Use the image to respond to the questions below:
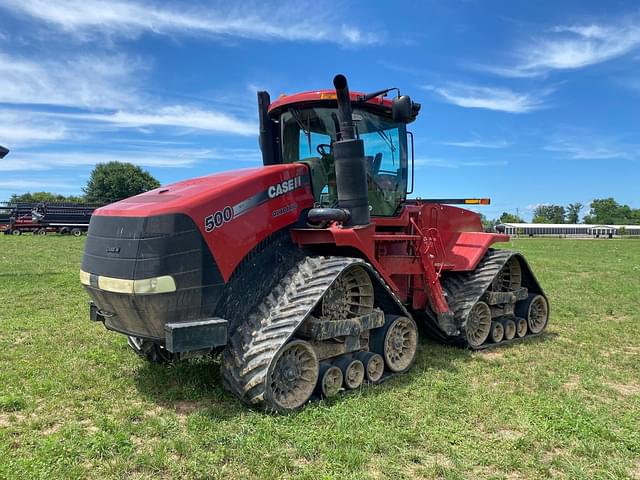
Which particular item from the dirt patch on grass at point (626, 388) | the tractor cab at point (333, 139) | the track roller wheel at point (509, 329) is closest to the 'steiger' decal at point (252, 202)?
the tractor cab at point (333, 139)

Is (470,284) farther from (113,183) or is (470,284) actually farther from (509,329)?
(113,183)

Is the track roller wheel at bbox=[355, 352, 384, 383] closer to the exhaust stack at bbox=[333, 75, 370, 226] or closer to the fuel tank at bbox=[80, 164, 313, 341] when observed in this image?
the exhaust stack at bbox=[333, 75, 370, 226]

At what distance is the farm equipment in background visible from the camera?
40531 millimetres

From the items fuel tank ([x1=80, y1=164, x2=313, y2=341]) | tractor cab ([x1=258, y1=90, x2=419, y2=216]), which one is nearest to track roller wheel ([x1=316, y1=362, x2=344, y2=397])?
fuel tank ([x1=80, y1=164, x2=313, y2=341])

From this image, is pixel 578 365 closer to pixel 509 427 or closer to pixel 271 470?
pixel 509 427

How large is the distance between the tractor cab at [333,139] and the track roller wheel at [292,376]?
1.98m

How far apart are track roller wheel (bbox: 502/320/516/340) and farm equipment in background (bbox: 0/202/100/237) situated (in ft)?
125

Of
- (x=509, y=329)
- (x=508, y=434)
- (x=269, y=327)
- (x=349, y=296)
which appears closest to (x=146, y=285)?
(x=269, y=327)

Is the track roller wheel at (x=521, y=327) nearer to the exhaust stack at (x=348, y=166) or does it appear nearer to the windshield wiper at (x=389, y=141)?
the windshield wiper at (x=389, y=141)

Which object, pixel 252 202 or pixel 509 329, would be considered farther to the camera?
pixel 509 329

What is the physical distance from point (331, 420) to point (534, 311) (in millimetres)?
5449

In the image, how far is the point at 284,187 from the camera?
225 inches

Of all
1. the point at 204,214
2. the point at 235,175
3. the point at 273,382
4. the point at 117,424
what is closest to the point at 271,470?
the point at 273,382

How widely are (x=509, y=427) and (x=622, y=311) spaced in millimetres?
7628
